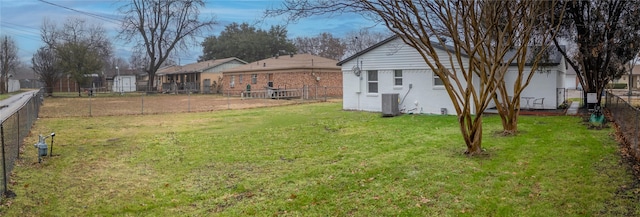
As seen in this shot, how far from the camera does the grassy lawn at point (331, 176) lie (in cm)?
584

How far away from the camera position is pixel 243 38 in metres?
65.8

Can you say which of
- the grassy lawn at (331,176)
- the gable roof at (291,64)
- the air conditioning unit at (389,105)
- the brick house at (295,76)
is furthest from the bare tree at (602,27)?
the gable roof at (291,64)

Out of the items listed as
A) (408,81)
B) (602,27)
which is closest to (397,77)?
(408,81)

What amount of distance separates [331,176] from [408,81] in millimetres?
11952

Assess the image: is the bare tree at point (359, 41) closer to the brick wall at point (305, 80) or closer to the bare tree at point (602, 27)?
the brick wall at point (305, 80)

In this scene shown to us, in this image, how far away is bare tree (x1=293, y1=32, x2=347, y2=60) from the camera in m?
69.6

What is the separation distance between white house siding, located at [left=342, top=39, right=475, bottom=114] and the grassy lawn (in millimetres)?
5547

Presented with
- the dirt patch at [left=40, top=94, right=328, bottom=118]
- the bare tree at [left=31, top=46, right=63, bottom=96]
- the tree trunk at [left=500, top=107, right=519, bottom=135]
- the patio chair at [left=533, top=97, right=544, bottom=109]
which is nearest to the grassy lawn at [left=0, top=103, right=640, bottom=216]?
the tree trunk at [left=500, top=107, right=519, bottom=135]

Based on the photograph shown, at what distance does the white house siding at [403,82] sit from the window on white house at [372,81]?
17 centimetres

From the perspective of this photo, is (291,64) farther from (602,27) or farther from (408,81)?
(602,27)

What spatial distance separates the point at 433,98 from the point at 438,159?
10056mm

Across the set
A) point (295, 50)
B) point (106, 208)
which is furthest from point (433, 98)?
point (295, 50)

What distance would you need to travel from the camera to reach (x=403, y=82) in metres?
18.8

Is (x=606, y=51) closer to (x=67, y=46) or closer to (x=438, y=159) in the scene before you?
(x=438, y=159)
